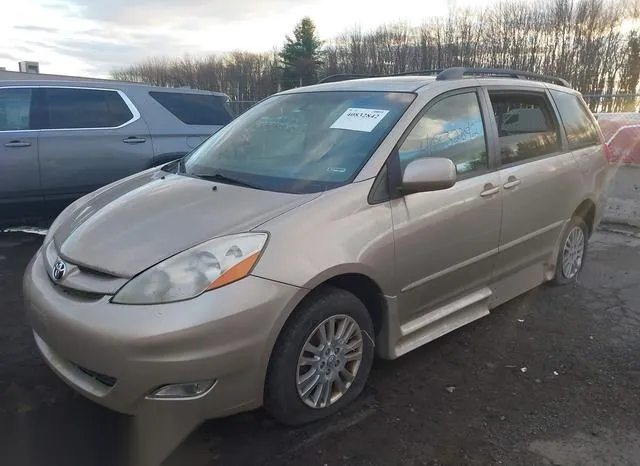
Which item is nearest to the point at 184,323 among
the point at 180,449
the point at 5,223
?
the point at 180,449

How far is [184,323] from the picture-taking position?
2.27 meters

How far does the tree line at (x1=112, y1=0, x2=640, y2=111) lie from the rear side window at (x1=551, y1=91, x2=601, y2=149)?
8.68m

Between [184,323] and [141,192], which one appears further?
[141,192]

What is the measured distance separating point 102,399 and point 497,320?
9.51ft

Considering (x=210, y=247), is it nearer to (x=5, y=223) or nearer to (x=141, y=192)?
(x=141, y=192)

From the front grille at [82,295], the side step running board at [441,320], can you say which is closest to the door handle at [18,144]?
the front grille at [82,295]

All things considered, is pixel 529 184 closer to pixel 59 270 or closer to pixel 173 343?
pixel 173 343

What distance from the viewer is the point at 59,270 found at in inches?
105

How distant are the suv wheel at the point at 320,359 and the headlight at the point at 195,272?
15.4 inches

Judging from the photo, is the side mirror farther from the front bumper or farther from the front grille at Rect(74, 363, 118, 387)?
the front grille at Rect(74, 363, 118, 387)

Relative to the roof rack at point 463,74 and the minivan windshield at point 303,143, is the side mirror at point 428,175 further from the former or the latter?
the roof rack at point 463,74

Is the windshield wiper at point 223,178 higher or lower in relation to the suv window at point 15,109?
lower

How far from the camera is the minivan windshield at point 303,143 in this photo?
9.95ft

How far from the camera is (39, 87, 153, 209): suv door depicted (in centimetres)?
571
